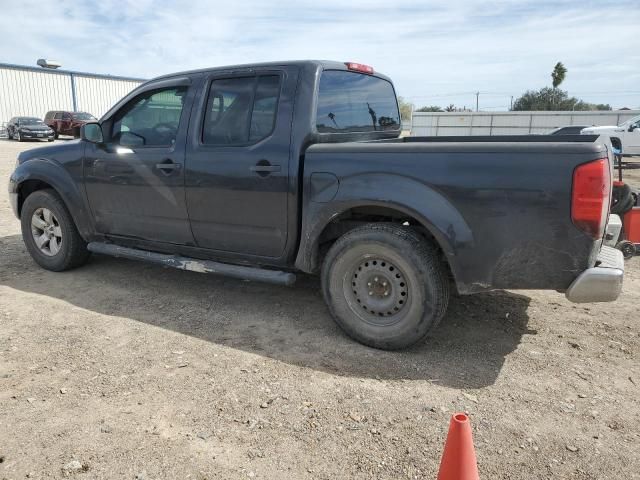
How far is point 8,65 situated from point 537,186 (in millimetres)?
39421

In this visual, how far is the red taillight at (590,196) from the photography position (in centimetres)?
274

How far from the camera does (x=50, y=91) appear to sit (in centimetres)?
3688

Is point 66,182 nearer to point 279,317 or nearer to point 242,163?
point 242,163

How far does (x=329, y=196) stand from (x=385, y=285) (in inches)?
28.6

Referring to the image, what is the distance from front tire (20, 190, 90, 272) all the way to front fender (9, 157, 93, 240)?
140 mm

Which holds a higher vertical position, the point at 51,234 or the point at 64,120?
the point at 64,120

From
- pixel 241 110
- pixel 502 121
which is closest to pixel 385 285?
pixel 241 110

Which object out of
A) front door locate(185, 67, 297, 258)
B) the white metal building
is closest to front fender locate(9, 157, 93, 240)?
front door locate(185, 67, 297, 258)

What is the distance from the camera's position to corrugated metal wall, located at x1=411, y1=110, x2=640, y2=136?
28203 millimetres

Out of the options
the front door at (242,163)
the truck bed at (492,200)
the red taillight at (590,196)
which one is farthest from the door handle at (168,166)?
the red taillight at (590,196)

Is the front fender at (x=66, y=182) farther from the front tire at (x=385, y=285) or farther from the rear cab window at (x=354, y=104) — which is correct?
the front tire at (x=385, y=285)

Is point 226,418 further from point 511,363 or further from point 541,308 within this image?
point 541,308

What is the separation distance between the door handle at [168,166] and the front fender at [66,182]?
1092mm

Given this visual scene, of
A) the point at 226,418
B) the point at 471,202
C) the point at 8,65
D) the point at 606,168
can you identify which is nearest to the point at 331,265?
the point at 471,202
